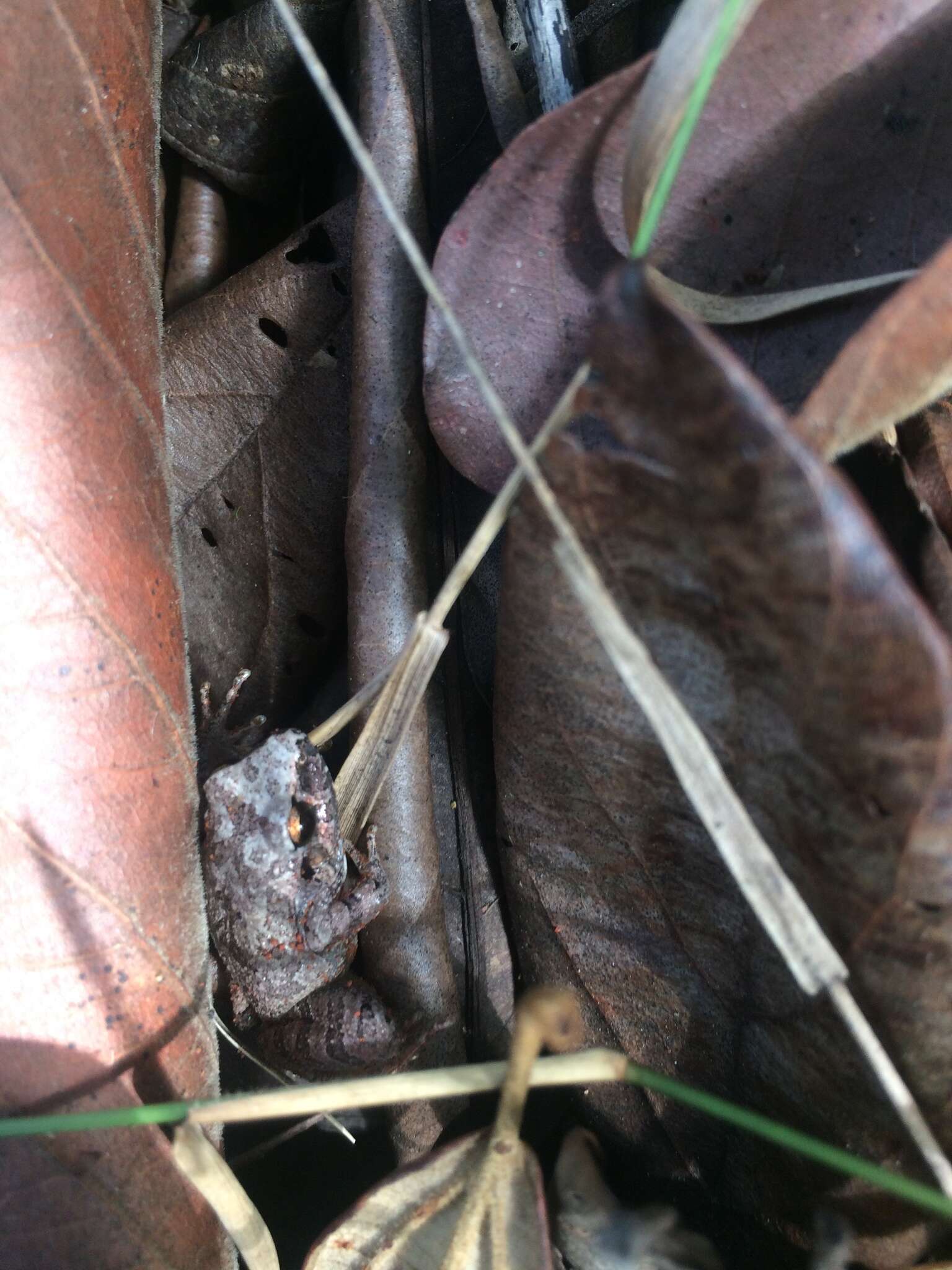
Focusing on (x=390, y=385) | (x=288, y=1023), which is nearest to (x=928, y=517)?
(x=390, y=385)

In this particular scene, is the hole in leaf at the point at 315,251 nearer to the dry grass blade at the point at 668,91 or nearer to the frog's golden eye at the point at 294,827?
the dry grass blade at the point at 668,91

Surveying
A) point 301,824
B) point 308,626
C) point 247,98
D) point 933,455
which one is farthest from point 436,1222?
point 247,98

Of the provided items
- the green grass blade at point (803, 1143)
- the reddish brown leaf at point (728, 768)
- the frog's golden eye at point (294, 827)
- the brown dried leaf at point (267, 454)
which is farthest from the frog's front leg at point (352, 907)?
the green grass blade at point (803, 1143)

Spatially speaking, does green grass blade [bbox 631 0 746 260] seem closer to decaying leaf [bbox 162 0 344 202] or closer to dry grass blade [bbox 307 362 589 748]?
dry grass blade [bbox 307 362 589 748]

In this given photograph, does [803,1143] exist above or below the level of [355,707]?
below

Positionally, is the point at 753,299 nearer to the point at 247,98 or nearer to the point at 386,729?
the point at 386,729

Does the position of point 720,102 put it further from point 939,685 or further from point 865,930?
point 865,930
